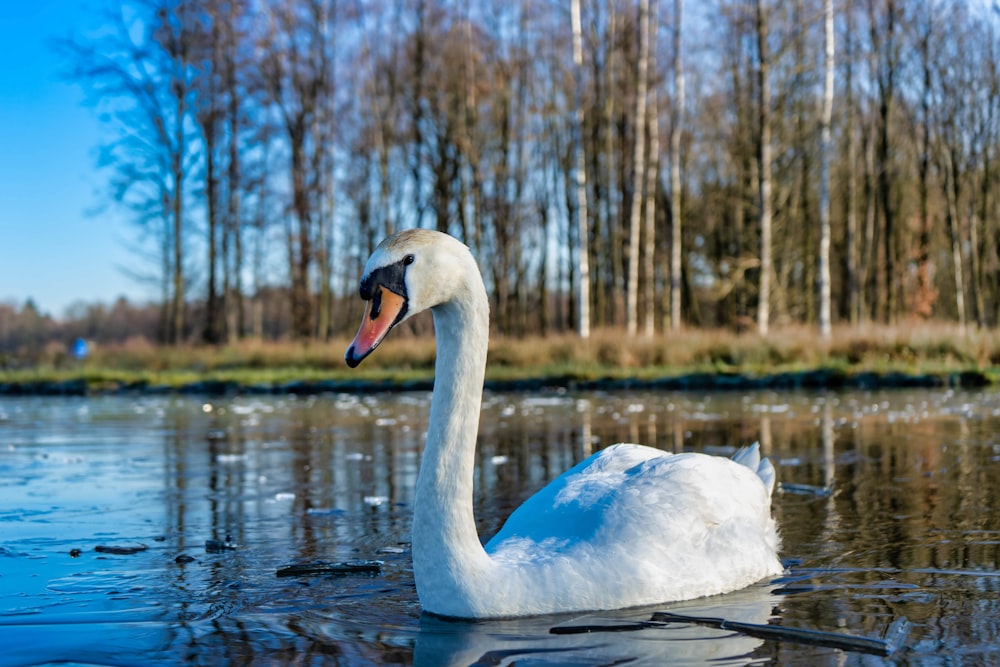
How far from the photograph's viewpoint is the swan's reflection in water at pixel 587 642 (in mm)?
3377

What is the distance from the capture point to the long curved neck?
3.71 metres

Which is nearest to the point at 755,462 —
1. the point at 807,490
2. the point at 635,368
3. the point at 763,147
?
the point at 807,490

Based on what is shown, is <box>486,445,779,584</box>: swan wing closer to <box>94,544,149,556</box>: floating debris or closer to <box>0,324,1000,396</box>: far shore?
<box>94,544,149,556</box>: floating debris

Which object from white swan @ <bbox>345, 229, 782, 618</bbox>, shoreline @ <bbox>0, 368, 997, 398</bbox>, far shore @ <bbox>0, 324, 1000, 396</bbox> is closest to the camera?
white swan @ <bbox>345, 229, 782, 618</bbox>

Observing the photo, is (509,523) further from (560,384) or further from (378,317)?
(560,384)

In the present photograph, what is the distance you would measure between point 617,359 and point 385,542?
1700cm

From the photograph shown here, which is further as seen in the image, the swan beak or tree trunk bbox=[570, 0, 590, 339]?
tree trunk bbox=[570, 0, 590, 339]

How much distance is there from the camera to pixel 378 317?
11.5 feet

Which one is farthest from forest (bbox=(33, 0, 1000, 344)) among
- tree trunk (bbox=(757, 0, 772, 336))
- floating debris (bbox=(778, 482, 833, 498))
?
floating debris (bbox=(778, 482, 833, 498))

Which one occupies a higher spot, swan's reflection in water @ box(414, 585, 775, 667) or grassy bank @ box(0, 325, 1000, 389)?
grassy bank @ box(0, 325, 1000, 389)

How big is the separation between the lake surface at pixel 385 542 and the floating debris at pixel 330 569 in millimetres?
32

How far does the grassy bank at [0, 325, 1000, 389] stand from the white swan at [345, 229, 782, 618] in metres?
15.5

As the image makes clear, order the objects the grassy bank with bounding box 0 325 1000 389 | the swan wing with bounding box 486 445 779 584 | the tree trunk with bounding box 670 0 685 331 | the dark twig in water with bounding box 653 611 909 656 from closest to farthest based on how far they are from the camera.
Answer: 1. the dark twig in water with bounding box 653 611 909 656
2. the swan wing with bounding box 486 445 779 584
3. the grassy bank with bounding box 0 325 1000 389
4. the tree trunk with bounding box 670 0 685 331

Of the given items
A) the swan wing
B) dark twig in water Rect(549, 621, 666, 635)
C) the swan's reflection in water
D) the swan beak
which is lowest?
the swan's reflection in water
